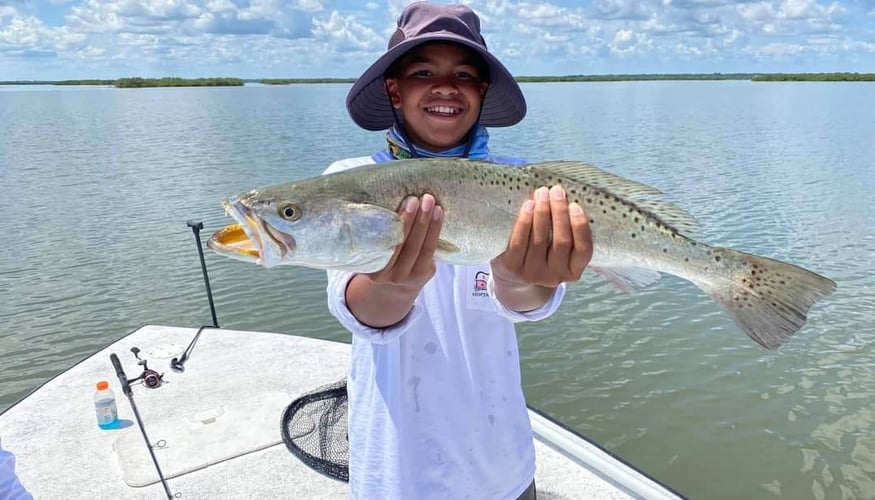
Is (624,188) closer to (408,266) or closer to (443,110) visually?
(443,110)

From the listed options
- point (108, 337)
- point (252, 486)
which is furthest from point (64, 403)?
point (108, 337)

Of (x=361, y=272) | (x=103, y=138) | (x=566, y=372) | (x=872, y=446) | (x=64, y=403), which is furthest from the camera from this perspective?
(x=103, y=138)

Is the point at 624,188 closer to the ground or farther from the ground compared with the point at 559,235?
farther from the ground

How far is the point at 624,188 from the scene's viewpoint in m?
2.74

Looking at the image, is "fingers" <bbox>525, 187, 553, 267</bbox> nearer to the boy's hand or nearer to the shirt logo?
the boy's hand

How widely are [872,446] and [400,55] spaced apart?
796 centimetres

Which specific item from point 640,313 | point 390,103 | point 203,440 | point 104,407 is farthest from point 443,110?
point 640,313

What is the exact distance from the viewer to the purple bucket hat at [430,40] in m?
2.72

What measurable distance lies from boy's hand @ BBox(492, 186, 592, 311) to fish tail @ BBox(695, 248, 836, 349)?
693 millimetres

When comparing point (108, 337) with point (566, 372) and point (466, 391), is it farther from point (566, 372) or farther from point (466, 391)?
point (466, 391)

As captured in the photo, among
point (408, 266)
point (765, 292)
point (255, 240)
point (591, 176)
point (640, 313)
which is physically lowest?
point (640, 313)

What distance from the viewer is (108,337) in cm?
1059

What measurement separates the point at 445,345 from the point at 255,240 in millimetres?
868

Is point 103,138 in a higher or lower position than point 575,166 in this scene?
lower
